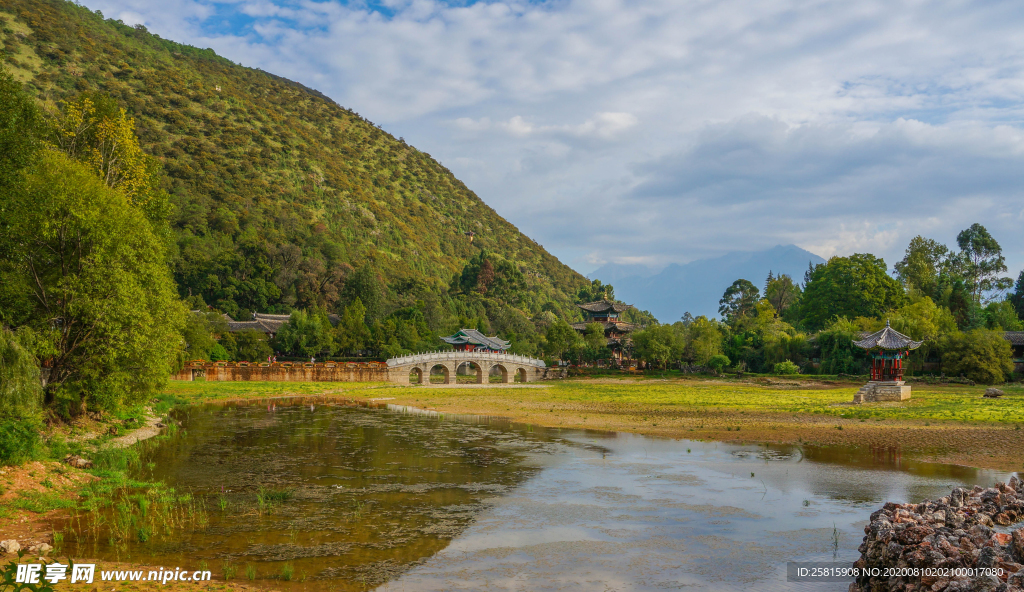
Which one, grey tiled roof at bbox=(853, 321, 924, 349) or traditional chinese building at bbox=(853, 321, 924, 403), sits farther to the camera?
grey tiled roof at bbox=(853, 321, 924, 349)

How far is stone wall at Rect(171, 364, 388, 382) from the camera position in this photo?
5384 centimetres

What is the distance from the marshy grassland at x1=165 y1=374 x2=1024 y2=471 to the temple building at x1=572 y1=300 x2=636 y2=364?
1902cm

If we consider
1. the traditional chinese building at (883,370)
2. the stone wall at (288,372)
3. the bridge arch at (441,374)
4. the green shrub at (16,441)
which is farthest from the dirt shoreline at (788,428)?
the bridge arch at (441,374)

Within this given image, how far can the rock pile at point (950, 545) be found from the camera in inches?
301

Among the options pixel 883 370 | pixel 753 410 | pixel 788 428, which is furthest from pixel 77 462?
pixel 883 370

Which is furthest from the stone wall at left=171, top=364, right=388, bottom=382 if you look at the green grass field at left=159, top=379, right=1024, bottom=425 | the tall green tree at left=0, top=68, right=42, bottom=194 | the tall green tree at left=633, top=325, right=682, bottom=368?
the tall green tree at left=0, top=68, right=42, bottom=194

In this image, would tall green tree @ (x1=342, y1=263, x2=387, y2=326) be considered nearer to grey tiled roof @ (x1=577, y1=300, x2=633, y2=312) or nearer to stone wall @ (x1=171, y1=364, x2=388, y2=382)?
stone wall @ (x1=171, y1=364, x2=388, y2=382)

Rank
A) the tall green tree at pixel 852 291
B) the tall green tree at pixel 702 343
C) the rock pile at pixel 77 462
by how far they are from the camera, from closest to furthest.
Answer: the rock pile at pixel 77 462
the tall green tree at pixel 702 343
the tall green tree at pixel 852 291

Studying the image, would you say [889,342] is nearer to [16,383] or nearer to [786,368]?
[786,368]

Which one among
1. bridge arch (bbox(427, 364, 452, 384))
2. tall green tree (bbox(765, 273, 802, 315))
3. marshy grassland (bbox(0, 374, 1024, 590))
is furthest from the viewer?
tall green tree (bbox(765, 273, 802, 315))

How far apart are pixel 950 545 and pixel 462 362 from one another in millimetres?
56903

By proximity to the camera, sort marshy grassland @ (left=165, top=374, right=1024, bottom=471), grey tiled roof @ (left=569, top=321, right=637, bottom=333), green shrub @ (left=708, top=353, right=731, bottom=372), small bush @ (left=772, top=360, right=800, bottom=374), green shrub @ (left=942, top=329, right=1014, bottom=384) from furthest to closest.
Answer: grey tiled roof @ (left=569, top=321, right=637, bottom=333)
green shrub @ (left=708, top=353, right=731, bottom=372)
small bush @ (left=772, top=360, right=800, bottom=374)
green shrub @ (left=942, top=329, right=1014, bottom=384)
marshy grassland @ (left=165, top=374, right=1024, bottom=471)

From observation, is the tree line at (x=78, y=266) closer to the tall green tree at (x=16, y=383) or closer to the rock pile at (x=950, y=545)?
the tall green tree at (x=16, y=383)

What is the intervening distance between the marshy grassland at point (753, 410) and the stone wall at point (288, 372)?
9.45 ft
